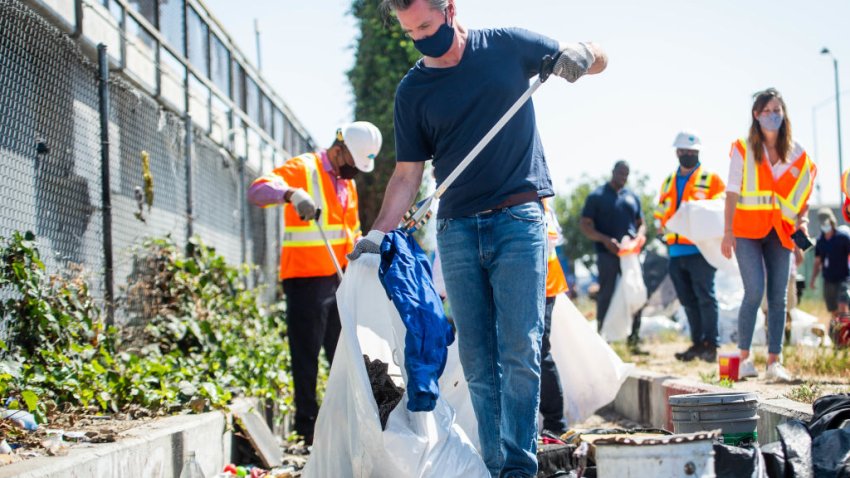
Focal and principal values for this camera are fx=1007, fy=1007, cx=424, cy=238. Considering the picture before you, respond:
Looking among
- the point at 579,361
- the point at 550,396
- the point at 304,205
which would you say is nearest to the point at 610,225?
the point at 579,361

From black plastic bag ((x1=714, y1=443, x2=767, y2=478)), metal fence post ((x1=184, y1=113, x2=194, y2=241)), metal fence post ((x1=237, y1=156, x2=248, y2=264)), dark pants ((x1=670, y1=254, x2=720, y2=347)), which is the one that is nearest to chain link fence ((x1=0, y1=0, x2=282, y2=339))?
metal fence post ((x1=184, y1=113, x2=194, y2=241))

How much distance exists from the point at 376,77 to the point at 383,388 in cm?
1263

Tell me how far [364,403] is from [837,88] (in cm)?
2503

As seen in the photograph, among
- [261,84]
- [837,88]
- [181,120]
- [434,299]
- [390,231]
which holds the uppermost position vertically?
[837,88]

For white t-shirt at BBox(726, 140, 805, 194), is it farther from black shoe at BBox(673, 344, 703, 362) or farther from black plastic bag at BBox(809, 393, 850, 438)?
black plastic bag at BBox(809, 393, 850, 438)

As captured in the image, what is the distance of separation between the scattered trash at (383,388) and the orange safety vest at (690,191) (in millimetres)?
5479

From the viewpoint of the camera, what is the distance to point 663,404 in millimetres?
6383

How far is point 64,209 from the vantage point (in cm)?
573

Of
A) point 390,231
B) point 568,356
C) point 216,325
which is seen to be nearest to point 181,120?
point 216,325

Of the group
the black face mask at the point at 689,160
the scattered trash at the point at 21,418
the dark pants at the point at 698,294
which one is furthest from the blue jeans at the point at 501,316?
the black face mask at the point at 689,160

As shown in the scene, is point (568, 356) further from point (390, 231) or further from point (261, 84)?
point (261, 84)

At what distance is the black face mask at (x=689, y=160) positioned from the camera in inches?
360

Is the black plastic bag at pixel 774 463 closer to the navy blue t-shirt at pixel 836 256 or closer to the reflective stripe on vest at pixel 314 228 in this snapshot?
the reflective stripe on vest at pixel 314 228

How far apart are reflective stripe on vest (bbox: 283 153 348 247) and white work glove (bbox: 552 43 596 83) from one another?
102 inches
